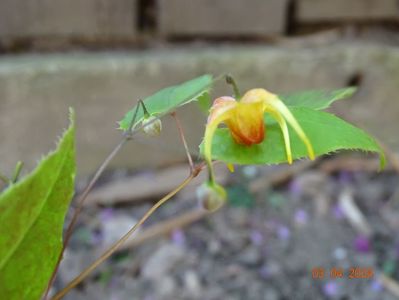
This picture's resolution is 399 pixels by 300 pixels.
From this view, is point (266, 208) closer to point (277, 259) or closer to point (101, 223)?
point (277, 259)

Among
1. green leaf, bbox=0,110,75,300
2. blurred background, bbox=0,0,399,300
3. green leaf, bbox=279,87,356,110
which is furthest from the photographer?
blurred background, bbox=0,0,399,300

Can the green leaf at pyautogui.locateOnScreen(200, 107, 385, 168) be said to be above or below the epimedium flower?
below

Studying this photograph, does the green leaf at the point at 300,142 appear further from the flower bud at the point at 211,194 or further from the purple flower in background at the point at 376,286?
the purple flower in background at the point at 376,286

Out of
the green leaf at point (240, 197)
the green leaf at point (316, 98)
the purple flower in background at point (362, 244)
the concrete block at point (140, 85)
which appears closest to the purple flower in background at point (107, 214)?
the concrete block at point (140, 85)

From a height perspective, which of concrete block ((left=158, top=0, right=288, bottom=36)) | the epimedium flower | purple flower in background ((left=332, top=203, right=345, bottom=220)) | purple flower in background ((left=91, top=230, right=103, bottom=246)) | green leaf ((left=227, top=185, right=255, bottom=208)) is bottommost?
purple flower in background ((left=91, top=230, right=103, bottom=246))

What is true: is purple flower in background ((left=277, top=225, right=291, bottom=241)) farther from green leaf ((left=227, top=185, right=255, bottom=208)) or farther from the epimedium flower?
the epimedium flower

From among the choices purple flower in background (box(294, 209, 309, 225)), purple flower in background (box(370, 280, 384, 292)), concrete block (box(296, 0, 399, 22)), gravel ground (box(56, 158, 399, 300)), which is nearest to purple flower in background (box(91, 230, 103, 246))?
gravel ground (box(56, 158, 399, 300))

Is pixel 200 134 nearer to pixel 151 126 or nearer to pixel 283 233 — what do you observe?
pixel 283 233
